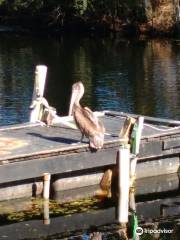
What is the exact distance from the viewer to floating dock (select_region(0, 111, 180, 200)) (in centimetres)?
2003

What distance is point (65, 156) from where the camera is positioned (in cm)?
2056

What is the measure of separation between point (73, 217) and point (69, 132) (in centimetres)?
389

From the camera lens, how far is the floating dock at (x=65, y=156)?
20.0m

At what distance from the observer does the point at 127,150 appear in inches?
765

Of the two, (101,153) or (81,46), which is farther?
(81,46)

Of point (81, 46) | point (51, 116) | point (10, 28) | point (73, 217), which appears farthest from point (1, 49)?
point (73, 217)

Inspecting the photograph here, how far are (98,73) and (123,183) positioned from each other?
2991 cm

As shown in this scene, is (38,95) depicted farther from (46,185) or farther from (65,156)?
(46,185)

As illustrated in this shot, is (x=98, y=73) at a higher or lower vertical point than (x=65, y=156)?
higher

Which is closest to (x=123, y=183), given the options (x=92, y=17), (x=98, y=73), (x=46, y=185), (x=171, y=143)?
(x=46, y=185)

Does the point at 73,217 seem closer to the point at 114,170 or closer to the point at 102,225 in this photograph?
the point at 102,225

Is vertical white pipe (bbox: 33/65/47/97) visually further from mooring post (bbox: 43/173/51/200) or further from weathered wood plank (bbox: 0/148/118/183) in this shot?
mooring post (bbox: 43/173/51/200)

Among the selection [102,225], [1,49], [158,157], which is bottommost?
[102,225]

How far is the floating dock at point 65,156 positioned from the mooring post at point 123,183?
60.8 inches
